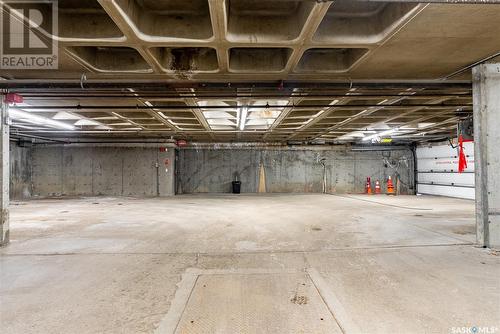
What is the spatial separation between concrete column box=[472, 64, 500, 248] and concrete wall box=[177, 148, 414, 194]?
→ 29.3 feet

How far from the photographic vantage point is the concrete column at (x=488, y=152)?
3344 millimetres

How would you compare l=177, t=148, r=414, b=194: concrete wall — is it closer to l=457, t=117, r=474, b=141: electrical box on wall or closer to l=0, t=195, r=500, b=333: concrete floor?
l=0, t=195, r=500, b=333: concrete floor

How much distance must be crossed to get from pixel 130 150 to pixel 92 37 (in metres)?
9.54

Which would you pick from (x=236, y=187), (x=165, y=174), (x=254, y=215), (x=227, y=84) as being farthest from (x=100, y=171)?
(x=227, y=84)

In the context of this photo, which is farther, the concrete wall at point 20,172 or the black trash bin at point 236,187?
the black trash bin at point 236,187

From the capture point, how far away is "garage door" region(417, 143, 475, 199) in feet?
31.5

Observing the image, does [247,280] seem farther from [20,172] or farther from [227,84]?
[20,172]

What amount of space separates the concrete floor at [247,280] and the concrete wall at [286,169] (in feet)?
25.6

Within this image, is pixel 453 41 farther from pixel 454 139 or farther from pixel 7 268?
pixel 454 139

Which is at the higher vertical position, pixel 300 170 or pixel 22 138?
pixel 22 138

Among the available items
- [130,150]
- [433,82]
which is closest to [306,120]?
[433,82]

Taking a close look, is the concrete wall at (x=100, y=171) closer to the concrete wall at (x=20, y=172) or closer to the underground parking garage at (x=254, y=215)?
the concrete wall at (x=20, y=172)

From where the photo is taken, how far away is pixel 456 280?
2.43 m

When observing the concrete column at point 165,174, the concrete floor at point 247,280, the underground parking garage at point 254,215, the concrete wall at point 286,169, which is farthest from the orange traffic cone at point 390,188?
the concrete column at point 165,174
